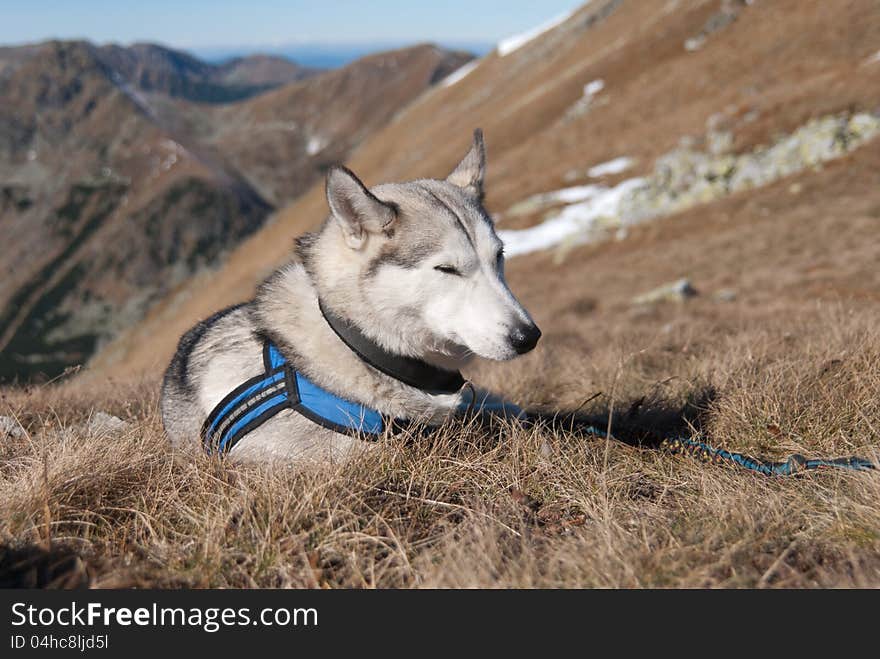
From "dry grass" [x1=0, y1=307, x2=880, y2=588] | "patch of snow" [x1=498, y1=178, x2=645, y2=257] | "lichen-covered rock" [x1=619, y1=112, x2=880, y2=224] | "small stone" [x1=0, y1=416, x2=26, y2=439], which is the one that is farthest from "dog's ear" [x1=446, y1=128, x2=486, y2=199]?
"patch of snow" [x1=498, y1=178, x2=645, y2=257]

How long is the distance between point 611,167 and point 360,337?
43076mm

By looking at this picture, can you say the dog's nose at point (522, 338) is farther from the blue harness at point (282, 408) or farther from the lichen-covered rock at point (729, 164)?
the lichen-covered rock at point (729, 164)

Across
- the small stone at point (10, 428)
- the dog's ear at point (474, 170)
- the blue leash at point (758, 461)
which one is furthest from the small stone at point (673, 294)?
the small stone at point (10, 428)

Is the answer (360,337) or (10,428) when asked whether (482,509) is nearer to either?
(360,337)

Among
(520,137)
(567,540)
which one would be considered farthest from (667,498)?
(520,137)

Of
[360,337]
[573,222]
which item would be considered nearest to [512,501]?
[360,337]

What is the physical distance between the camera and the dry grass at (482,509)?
108 inches

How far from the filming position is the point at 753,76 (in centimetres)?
4359

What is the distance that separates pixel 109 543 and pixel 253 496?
2.38 feet

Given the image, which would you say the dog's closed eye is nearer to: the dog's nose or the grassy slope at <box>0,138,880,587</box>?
the dog's nose

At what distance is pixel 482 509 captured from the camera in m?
3.36

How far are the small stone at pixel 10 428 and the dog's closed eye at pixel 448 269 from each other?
3242 mm
